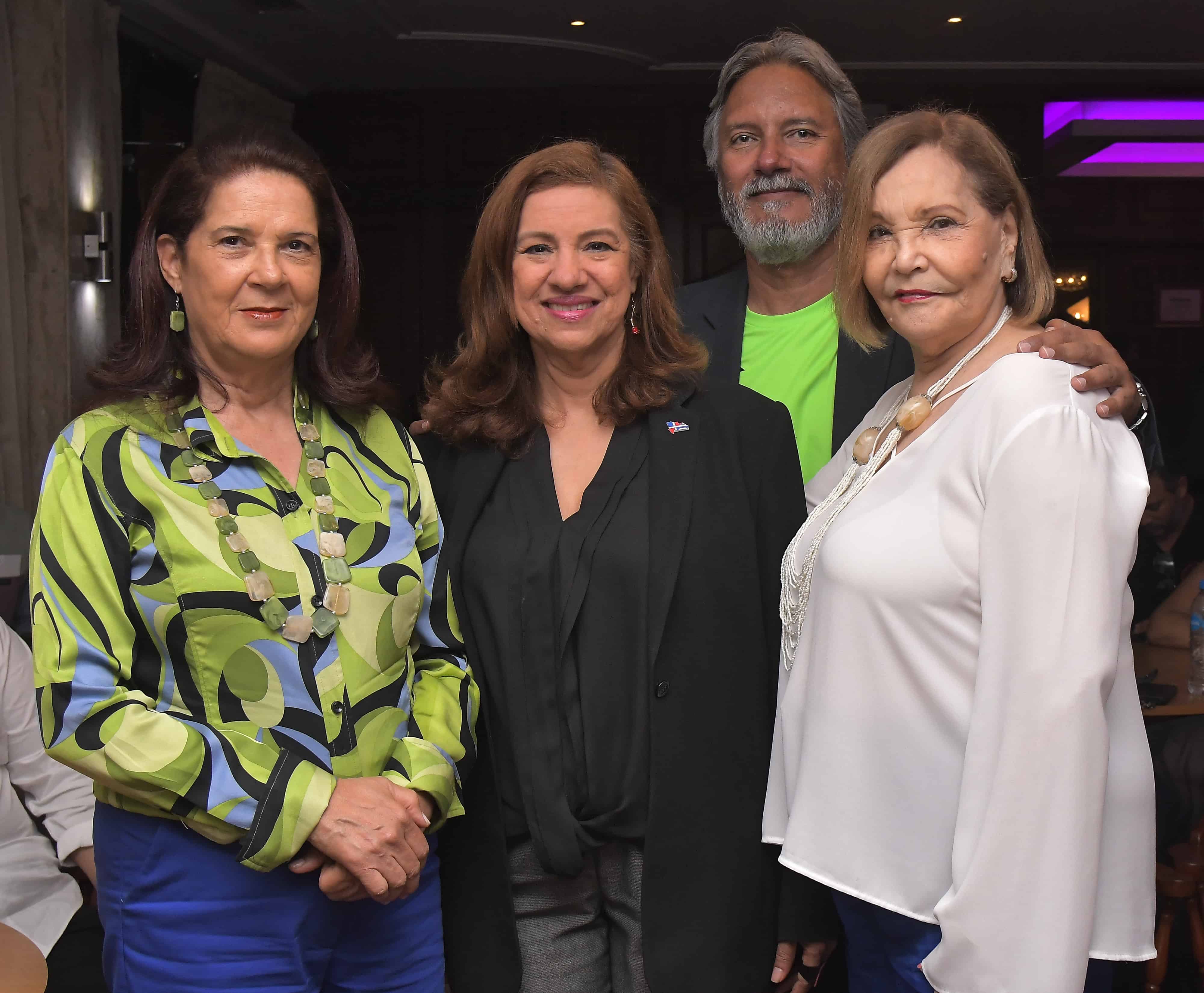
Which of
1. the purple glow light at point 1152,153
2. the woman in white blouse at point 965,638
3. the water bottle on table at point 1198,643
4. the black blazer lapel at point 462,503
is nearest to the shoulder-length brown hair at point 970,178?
the woman in white blouse at point 965,638

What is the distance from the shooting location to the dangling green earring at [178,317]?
176 centimetres

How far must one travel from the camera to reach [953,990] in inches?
58.7

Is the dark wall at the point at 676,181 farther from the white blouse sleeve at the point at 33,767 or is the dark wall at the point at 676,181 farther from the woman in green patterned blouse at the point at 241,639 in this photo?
the woman in green patterned blouse at the point at 241,639

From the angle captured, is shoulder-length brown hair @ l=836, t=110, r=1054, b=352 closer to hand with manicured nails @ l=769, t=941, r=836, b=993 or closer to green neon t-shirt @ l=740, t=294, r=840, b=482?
green neon t-shirt @ l=740, t=294, r=840, b=482

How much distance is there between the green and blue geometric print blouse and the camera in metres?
1.53

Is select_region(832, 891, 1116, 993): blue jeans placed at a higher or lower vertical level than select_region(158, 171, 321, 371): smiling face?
lower

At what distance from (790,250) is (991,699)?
138cm

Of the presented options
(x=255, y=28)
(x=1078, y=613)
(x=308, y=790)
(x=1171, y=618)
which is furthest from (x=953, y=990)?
(x=255, y=28)

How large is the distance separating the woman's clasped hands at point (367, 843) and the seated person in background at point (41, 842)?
54.0 inches

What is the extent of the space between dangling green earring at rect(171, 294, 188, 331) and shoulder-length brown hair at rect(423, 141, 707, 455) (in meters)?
0.52

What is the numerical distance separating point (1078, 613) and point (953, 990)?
0.50 metres

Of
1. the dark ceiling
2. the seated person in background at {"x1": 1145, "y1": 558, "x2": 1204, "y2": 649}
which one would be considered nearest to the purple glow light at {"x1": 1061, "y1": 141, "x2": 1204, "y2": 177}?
the dark ceiling

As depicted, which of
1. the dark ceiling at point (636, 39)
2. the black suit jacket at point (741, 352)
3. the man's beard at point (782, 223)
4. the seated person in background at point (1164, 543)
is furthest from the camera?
the dark ceiling at point (636, 39)

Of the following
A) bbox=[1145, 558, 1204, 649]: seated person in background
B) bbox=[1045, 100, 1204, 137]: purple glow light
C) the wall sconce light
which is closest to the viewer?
bbox=[1145, 558, 1204, 649]: seated person in background
